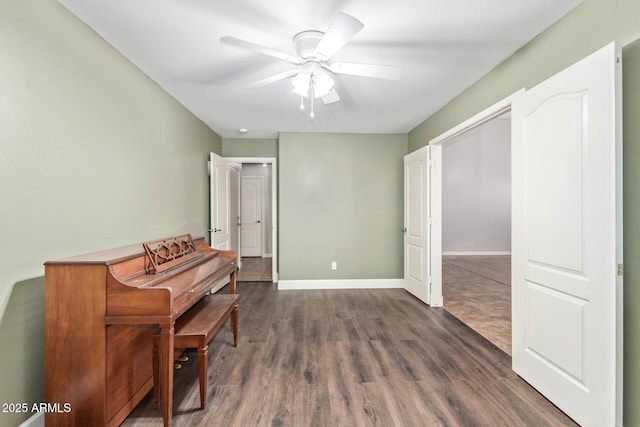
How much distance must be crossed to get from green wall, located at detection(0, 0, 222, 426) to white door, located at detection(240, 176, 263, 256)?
492 centimetres

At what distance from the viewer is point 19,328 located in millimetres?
1434

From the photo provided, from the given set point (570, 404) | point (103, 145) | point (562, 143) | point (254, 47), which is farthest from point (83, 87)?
point (570, 404)

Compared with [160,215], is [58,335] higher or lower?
lower

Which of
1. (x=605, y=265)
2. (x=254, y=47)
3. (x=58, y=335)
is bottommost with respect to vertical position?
(x=58, y=335)

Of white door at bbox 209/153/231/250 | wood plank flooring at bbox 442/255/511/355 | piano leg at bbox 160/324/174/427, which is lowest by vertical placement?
wood plank flooring at bbox 442/255/511/355

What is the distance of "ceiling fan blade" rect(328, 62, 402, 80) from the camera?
1.89 m

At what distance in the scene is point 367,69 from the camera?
194cm

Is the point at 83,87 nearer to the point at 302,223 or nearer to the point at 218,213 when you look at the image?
the point at 218,213

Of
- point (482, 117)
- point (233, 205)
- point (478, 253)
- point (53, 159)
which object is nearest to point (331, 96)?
point (482, 117)

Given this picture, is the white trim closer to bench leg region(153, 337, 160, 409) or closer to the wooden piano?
the wooden piano

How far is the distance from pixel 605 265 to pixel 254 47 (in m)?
2.17

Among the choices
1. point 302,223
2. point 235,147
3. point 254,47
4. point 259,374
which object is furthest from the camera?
point 235,147

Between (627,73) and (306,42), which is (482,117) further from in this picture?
(306,42)


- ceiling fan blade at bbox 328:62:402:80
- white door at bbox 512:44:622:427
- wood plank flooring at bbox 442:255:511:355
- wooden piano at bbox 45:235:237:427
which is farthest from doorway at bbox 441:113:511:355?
wooden piano at bbox 45:235:237:427
